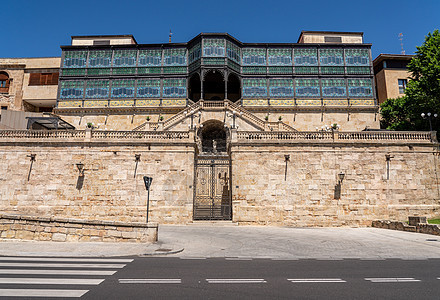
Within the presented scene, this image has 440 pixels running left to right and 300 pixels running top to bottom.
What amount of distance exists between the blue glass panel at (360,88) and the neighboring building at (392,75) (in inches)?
184

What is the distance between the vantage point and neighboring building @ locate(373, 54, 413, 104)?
138 ft

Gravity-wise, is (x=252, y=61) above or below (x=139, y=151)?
above

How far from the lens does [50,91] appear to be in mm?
43031

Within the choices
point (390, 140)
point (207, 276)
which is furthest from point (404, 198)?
point (207, 276)

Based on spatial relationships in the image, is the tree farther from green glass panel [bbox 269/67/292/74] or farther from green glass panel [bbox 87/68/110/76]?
green glass panel [bbox 87/68/110/76]

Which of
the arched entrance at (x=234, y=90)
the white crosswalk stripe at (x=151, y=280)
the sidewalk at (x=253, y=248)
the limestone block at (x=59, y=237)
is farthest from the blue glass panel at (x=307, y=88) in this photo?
the white crosswalk stripe at (x=151, y=280)

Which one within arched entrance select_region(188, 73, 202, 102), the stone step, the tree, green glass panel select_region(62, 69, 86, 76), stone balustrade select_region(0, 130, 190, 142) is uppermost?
green glass panel select_region(62, 69, 86, 76)

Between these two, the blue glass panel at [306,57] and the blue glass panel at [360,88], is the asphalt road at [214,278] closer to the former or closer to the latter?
the blue glass panel at [360,88]

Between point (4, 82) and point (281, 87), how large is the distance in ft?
134

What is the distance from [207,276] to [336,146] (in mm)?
17008

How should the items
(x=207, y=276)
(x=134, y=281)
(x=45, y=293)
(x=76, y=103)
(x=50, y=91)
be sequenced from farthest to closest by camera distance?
1. (x=50, y=91)
2. (x=76, y=103)
3. (x=207, y=276)
4. (x=134, y=281)
5. (x=45, y=293)

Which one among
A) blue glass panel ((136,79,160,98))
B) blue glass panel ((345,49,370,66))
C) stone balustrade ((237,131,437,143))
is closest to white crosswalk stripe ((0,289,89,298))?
stone balustrade ((237,131,437,143))

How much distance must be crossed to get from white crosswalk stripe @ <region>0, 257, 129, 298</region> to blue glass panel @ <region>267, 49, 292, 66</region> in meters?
36.6

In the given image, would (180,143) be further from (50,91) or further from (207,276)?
(50,91)
